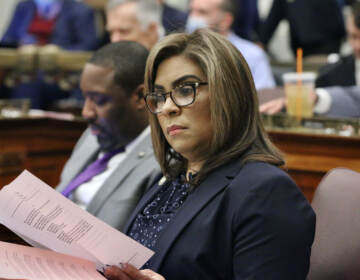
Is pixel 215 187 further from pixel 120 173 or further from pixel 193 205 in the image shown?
pixel 120 173

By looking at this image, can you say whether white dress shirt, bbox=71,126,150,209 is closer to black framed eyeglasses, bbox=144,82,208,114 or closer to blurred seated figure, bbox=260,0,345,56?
black framed eyeglasses, bbox=144,82,208,114

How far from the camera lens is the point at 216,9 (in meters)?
5.16

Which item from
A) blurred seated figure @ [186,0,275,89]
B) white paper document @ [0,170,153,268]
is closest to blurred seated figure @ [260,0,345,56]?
blurred seated figure @ [186,0,275,89]

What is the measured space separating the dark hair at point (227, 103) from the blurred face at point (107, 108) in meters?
0.78

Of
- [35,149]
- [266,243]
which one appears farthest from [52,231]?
[35,149]

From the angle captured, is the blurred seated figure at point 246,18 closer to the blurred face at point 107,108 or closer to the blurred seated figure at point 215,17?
the blurred seated figure at point 215,17

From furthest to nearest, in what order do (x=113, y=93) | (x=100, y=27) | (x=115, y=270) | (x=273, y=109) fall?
(x=100, y=27), (x=273, y=109), (x=113, y=93), (x=115, y=270)

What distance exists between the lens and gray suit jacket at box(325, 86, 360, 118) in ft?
11.4

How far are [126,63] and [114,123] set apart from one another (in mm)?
241

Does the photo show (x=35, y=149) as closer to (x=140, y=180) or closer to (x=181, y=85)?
(x=140, y=180)

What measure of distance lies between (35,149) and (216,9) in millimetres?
1792

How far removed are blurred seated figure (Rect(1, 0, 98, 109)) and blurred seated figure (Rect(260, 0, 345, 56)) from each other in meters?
1.80

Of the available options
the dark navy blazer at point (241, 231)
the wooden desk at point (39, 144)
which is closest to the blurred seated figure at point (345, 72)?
the wooden desk at point (39, 144)

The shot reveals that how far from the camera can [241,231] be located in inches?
69.6
